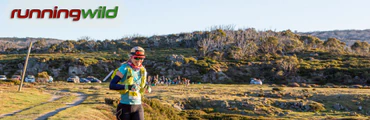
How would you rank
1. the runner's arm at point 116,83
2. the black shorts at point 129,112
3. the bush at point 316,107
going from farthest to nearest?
the bush at point 316,107 → the black shorts at point 129,112 → the runner's arm at point 116,83

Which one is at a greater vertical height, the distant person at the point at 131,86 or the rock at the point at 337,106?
the distant person at the point at 131,86

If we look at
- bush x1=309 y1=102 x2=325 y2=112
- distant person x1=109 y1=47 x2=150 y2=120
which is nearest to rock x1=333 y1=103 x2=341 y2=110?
bush x1=309 y1=102 x2=325 y2=112

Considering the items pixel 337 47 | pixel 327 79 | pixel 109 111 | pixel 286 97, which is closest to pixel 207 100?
pixel 286 97

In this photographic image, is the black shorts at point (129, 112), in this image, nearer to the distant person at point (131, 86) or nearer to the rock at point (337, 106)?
the distant person at point (131, 86)

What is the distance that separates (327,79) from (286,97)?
42104 mm

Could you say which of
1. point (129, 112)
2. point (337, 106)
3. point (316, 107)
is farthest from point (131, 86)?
point (337, 106)

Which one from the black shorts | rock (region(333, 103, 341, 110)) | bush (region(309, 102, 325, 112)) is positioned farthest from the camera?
rock (region(333, 103, 341, 110))

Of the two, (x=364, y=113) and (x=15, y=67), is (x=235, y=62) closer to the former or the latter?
(x=15, y=67)

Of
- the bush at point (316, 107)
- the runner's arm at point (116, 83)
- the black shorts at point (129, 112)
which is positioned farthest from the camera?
the bush at point (316, 107)

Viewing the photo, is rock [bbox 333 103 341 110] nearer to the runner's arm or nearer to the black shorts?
the black shorts

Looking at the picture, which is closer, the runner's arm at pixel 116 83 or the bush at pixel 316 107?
the runner's arm at pixel 116 83

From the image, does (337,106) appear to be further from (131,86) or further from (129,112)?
(131,86)

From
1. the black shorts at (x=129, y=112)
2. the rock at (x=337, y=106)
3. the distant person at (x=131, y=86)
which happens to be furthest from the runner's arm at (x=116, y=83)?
the rock at (x=337, y=106)

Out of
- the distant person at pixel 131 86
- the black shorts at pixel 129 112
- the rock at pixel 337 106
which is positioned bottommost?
the rock at pixel 337 106
